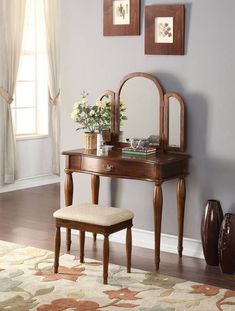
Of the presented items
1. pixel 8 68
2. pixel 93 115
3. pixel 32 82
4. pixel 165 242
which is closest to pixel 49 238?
pixel 165 242

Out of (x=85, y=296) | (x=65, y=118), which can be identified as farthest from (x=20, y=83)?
(x=85, y=296)

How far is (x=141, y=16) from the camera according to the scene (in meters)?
5.51

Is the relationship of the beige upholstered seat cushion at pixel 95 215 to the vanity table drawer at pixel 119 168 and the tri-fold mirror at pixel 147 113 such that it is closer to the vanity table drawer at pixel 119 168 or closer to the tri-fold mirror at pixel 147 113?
the vanity table drawer at pixel 119 168

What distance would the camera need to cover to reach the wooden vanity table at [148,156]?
198 inches

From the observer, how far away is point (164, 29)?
5.36 meters

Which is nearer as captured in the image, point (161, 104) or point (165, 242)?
point (161, 104)

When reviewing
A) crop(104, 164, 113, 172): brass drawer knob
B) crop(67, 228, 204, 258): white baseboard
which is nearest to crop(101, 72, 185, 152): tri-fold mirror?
crop(104, 164, 113, 172): brass drawer knob

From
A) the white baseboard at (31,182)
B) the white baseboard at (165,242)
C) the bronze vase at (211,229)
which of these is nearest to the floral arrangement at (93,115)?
the white baseboard at (165,242)

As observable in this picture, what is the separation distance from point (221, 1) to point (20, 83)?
3681 mm

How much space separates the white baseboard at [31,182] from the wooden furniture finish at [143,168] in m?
2.62

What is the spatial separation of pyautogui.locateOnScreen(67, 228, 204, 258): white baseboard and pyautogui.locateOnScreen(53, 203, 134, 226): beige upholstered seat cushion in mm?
823

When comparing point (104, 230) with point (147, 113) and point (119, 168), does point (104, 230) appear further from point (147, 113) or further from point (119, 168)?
point (147, 113)

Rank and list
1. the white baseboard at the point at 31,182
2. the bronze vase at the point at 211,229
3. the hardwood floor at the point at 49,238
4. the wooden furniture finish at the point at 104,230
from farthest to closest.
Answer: the white baseboard at the point at 31,182 < the bronze vase at the point at 211,229 < the hardwood floor at the point at 49,238 < the wooden furniture finish at the point at 104,230

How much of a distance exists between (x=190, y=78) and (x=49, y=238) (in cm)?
178
